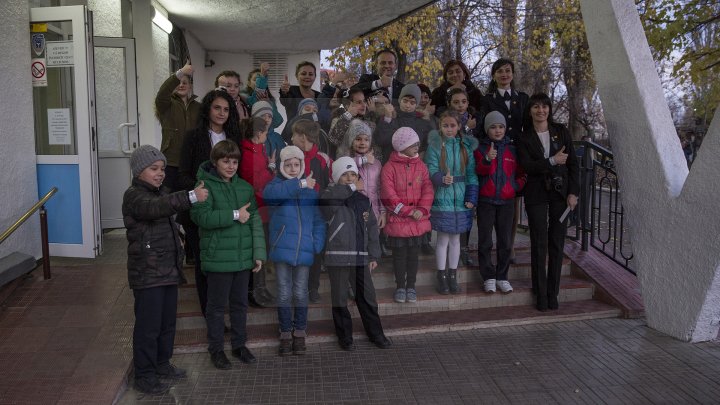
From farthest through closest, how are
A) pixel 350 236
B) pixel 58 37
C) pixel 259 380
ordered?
pixel 58 37 < pixel 350 236 < pixel 259 380

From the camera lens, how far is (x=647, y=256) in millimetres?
5105

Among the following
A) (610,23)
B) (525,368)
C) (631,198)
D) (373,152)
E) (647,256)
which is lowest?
(525,368)

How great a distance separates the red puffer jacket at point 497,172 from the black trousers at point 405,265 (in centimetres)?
82

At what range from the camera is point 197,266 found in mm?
4582

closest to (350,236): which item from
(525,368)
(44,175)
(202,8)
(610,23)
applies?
(525,368)

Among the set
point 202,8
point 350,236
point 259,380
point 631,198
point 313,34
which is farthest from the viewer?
point 313,34

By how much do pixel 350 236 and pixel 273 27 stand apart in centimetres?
621

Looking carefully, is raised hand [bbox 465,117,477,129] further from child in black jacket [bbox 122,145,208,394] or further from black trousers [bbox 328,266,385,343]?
child in black jacket [bbox 122,145,208,394]

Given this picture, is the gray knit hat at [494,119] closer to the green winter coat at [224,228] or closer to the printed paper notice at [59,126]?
the green winter coat at [224,228]

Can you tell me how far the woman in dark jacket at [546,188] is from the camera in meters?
5.29

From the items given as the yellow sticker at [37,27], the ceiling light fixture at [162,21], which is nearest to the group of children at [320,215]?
the yellow sticker at [37,27]

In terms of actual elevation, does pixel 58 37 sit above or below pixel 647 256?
above

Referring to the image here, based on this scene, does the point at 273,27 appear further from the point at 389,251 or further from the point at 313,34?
the point at 389,251

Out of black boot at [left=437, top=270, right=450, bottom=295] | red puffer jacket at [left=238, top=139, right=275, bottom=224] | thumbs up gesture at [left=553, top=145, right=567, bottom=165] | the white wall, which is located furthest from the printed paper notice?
thumbs up gesture at [left=553, top=145, right=567, bottom=165]
